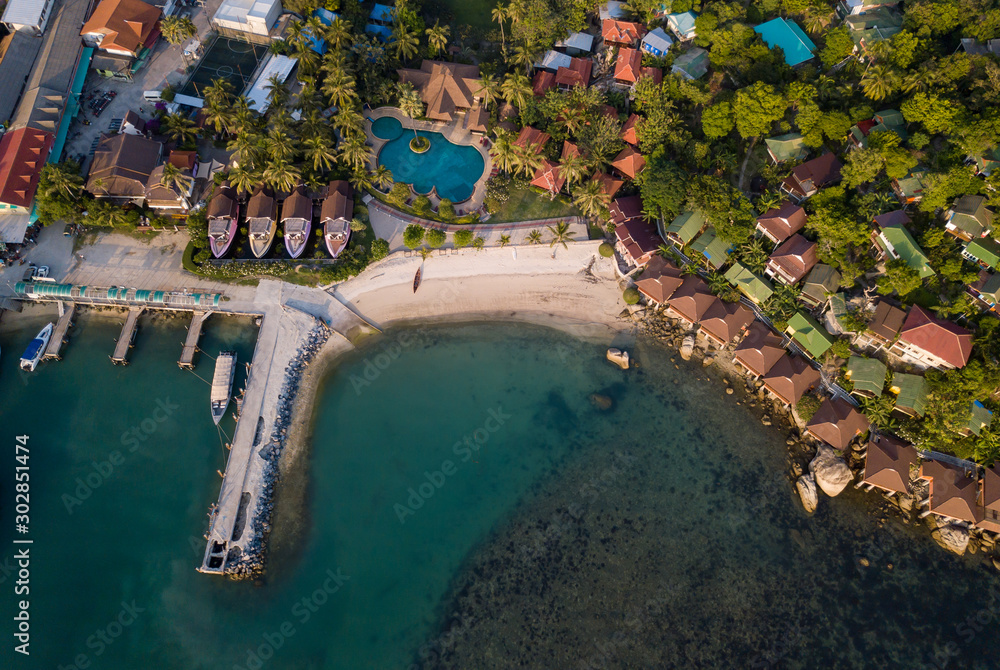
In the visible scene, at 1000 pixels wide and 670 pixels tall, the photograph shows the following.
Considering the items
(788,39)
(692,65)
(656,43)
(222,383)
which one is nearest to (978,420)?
(788,39)

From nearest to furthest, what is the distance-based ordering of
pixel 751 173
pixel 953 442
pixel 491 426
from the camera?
pixel 953 442, pixel 491 426, pixel 751 173

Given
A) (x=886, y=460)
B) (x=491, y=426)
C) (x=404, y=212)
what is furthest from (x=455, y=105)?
(x=886, y=460)

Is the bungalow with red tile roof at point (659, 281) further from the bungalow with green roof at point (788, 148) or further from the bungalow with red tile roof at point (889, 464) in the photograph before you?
the bungalow with red tile roof at point (889, 464)

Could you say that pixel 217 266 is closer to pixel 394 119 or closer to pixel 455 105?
pixel 394 119

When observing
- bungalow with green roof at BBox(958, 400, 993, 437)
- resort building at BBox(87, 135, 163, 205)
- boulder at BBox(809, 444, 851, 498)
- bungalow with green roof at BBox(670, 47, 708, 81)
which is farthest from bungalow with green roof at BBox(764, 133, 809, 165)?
resort building at BBox(87, 135, 163, 205)

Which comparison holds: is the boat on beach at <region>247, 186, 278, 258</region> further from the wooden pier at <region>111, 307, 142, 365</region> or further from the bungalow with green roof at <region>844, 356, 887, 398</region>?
the bungalow with green roof at <region>844, 356, 887, 398</region>
